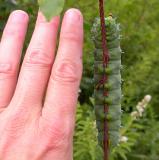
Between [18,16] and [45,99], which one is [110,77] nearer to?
[45,99]

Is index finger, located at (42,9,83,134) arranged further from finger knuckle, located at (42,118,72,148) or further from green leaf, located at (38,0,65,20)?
green leaf, located at (38,0,65,20)

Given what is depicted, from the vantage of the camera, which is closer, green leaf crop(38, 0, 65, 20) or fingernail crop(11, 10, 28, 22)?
green leaf crop(38, 0, 65, 20)

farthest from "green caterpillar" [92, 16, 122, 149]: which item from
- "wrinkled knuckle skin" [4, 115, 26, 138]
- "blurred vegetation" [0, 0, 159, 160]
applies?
"blurred vegetation" [0, 0, 159, 160]

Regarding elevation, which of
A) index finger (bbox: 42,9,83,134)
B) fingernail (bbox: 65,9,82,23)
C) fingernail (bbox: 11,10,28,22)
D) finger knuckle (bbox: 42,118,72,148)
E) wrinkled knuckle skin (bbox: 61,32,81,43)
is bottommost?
finger knuckle (bbox: 42,118,72,148)

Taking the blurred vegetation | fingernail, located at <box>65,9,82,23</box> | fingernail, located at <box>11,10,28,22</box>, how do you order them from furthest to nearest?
the blurred vegetation < fingernail, located at <box>11,10,28,22</box> < fingernail, located at <box>65,9,82,23</box>

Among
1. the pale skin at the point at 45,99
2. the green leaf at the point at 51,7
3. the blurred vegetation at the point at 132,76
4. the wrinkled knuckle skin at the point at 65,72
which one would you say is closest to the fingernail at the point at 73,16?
the pale skin at the point at 45,99

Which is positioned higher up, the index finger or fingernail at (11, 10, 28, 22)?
fingernail at (11, 10, 28, 22)

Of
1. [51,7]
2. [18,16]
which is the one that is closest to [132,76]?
[18,16]
